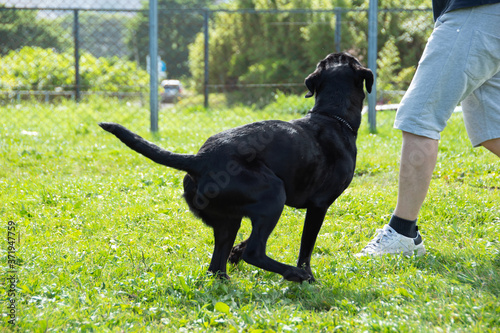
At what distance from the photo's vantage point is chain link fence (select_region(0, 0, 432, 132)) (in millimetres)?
8688

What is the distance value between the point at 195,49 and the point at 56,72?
161 inches

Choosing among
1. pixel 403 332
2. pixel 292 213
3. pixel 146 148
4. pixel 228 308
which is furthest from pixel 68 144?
pixel 403 332

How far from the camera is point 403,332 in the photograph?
2018mm

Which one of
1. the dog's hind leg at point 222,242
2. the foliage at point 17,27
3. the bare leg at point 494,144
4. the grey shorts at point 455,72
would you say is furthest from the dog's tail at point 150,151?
the foliage at point 17,27

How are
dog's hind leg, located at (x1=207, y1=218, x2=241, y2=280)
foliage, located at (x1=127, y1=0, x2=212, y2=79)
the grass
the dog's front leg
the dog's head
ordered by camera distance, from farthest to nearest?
foliage, located at (x1=127, y1=0, x2=212, y2=79), the dog's head, the dog's front leg, dog's hind leg, located at (x1=207, y1=218, x2=241, y2=280), the grass

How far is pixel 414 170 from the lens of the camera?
3068 millimetres

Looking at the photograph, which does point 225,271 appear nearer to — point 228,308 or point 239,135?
point 228,308

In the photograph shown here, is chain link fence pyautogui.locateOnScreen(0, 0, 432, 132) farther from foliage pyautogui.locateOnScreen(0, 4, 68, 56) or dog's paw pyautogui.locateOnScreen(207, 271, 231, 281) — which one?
dog's paw pyautogui.locateOnScreen(207, 271, 231, 281)

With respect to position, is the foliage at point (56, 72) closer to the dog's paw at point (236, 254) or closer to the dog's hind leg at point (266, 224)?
the dog's paw at point (236, 254)

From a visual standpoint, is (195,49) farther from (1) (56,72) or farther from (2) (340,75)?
(2) (340,75)

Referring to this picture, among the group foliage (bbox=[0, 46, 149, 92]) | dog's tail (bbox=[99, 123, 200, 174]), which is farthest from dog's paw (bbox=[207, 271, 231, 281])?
foliage (bbox=[0, 46, 149, 92])

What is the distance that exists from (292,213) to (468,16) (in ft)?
5.75

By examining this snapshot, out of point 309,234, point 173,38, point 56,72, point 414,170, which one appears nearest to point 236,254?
point 309,234

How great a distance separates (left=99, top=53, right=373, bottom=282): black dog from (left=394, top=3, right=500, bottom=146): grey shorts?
0.41 meters
